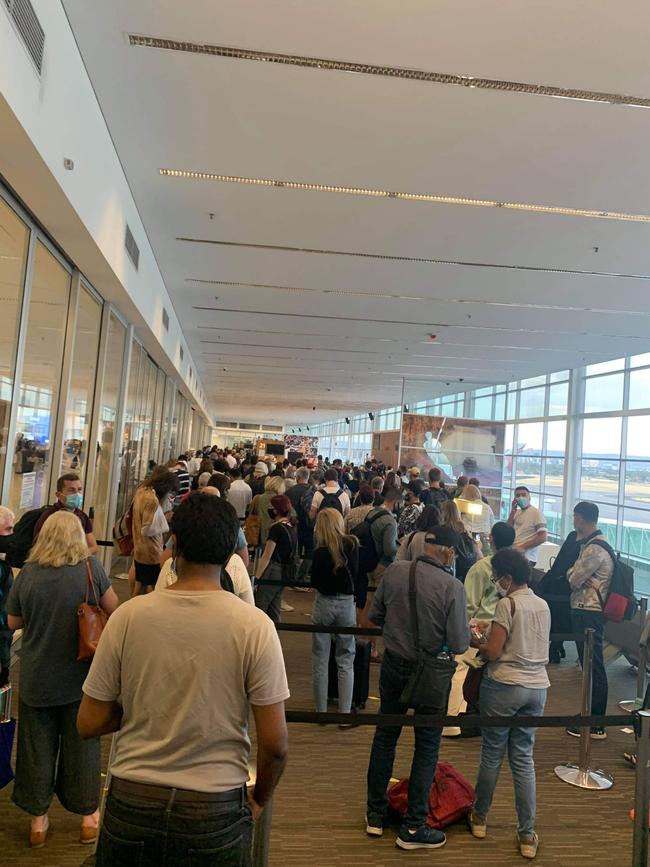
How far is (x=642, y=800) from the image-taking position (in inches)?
119

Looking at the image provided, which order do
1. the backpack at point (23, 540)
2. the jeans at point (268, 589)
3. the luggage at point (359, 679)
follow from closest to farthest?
the backpack at point (23, 540) < the luggage at point (359, 679) < the jeans at point (268, 589)

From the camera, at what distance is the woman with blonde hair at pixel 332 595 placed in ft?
16.0

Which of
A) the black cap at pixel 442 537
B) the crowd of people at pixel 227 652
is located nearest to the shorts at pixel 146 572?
the crowd of people at pixel 227 652

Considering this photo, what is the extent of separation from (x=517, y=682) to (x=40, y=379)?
180 inches

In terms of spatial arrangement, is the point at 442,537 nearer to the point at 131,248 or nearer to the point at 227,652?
the point at 227,652

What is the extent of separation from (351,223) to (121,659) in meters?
5.95

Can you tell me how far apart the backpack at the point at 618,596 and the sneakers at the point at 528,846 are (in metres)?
1.96

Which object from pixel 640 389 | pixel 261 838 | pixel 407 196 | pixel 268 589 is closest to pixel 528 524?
pixel 268 589

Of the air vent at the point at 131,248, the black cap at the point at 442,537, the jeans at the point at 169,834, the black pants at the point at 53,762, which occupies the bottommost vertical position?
the black pants at the point at 53,762

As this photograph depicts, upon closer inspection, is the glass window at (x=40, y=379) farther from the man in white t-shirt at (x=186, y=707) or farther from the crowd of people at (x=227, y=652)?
the man in white t-shirt at (x=186, y=707)

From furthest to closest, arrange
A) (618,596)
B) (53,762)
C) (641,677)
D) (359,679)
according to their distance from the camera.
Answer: (359,679), (618,596), (641,677), (53,762)

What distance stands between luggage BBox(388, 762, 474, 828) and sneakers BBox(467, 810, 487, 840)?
0.07m

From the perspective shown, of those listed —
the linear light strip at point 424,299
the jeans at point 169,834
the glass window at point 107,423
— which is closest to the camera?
the jeans at point 169,834

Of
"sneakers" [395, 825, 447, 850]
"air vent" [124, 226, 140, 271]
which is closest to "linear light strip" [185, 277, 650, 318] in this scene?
"air vent" [124, 226, 140, 271]
